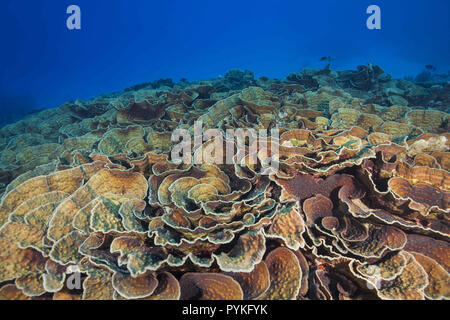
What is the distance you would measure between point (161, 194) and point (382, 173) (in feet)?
8.73

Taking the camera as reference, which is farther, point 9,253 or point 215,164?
point 215,164

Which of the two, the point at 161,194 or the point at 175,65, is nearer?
the point at 161,194

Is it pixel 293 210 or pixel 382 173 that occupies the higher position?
pixel 382 173

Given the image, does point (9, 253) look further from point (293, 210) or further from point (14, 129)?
point (14, 129)

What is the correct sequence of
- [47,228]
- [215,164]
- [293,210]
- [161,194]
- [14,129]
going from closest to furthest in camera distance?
[293,210] → [47,228] → [161,194] → [215,164] → [14,129]

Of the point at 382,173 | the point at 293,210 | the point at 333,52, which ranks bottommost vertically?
the point at 293,210

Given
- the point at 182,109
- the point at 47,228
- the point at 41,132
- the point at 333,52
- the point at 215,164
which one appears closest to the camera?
the point at 47,228

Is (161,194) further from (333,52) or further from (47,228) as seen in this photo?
(333,52)

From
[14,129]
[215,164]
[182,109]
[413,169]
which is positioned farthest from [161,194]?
[14,129]

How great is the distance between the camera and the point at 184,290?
1844mm

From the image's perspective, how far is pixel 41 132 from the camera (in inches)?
212

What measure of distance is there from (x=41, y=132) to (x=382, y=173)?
283 inches
